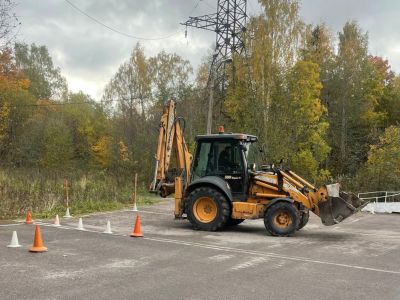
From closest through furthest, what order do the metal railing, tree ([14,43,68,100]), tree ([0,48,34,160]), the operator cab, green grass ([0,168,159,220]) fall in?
1. the operator cab
2. green grass ([0,168,159,220])
3. the metal railing
4. tree ([0,48,34,160])
5. tree ([14,43,68,100])

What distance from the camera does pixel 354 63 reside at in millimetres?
42219

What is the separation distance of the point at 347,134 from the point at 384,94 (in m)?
5.94

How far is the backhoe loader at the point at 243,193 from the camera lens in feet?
41.4

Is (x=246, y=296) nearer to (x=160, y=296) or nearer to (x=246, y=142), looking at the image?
(x=160, y=296)

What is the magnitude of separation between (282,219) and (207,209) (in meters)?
2.14

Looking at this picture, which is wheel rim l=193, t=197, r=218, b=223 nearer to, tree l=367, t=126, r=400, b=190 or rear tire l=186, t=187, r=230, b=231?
rear tire l=186, t=187, r=230, b=231

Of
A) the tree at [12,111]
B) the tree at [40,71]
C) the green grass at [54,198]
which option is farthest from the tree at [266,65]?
the tree at [40,71]

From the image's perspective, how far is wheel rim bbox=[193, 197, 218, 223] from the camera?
13500mm

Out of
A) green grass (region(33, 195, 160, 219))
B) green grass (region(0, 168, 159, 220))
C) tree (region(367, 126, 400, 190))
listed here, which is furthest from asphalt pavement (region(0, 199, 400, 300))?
tree (region(367, 126, 400, 190))

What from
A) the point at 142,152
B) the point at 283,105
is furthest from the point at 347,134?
the point at 142,152

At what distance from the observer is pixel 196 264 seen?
29.4ft

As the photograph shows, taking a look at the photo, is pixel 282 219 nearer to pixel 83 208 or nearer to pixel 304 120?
pixel 83 208

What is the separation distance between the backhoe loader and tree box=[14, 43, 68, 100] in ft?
186

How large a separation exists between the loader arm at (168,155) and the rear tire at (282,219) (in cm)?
308
